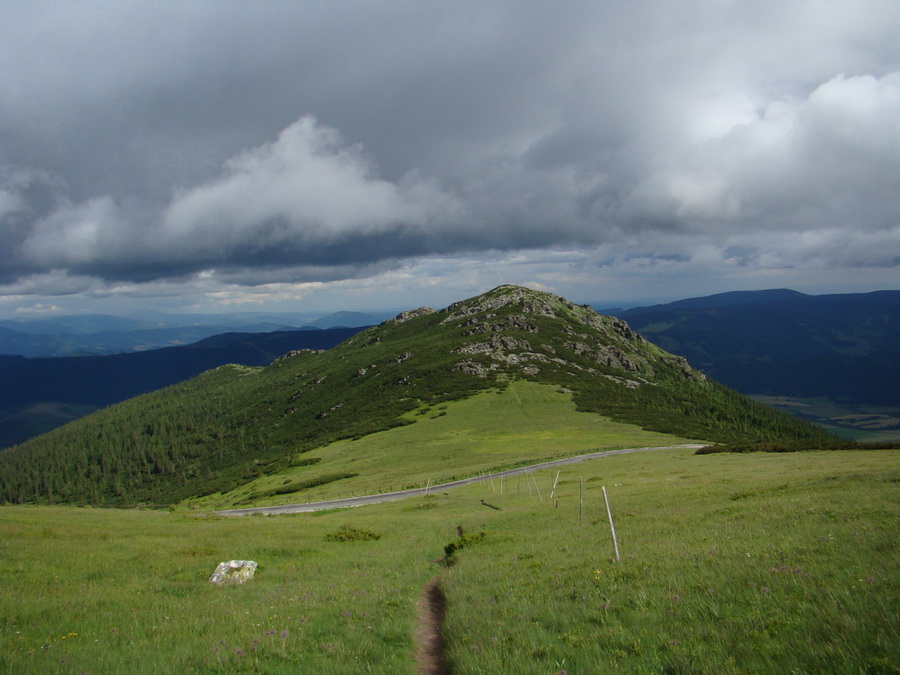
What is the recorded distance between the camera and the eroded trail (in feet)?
33.3

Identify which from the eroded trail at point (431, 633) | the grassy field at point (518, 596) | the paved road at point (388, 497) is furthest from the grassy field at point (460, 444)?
the eroded trail at point (431, 633)

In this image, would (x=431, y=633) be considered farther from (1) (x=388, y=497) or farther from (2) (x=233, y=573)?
(1) (x=388, y=497)

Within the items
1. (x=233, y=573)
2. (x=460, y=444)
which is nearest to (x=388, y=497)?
(x=460, y=444)

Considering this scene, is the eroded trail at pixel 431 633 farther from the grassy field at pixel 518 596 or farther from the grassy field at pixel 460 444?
the grassy field at pixel 460 444

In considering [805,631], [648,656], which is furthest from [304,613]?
[805,631]

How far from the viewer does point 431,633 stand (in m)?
12.4

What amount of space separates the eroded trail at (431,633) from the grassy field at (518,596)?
36 cm

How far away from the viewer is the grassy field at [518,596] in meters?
8.17

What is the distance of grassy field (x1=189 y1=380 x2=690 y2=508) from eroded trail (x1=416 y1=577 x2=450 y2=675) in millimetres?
60626

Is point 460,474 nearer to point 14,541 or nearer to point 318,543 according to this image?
point 318,543

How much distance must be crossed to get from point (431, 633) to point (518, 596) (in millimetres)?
2656

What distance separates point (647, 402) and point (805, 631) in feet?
652

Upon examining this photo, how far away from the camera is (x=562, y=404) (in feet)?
509

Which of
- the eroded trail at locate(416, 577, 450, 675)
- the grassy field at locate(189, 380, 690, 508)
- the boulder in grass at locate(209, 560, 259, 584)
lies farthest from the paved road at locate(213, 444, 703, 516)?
the eroded trail at locate(416, 577, 450, 675)
